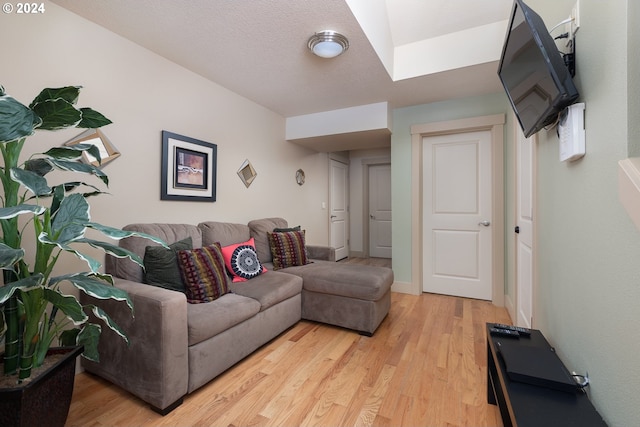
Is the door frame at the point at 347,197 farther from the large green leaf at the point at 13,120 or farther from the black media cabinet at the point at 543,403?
the large green leaf at the point at 13,120

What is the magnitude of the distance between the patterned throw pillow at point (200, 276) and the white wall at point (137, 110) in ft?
1.98

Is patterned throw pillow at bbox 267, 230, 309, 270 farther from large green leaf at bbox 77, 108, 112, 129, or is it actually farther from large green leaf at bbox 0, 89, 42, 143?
large green leaf at bbox 0, 89, 42, 143

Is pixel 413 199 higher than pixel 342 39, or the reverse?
pixel 342 39

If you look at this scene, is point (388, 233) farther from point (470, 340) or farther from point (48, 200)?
point (48, 200)

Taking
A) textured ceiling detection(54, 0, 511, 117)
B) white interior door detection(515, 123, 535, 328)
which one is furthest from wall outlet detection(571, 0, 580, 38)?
textured ceiling detection(54, 0, 511, 117)

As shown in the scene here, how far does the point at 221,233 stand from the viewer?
2.57m

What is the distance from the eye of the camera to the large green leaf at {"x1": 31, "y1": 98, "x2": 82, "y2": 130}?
1.09 metres

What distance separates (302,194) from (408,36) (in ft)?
7.91

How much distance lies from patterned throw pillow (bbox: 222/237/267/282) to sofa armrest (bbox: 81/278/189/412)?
2.74ft

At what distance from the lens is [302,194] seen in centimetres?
424

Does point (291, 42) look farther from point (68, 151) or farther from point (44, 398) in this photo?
point (44, 398)

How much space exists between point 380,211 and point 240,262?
151 inches

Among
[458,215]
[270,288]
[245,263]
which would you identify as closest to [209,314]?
[270,288]

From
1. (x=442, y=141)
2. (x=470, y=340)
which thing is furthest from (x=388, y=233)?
(x=470, y=340)
